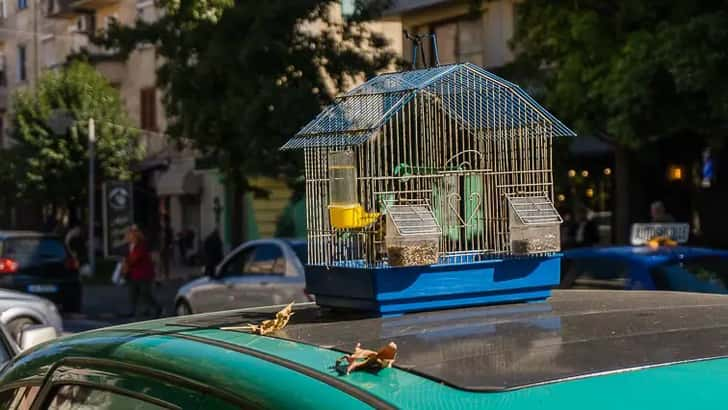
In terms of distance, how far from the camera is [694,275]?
9.16 meters

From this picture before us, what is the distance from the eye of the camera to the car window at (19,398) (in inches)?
116

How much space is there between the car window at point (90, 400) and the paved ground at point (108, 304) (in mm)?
15089

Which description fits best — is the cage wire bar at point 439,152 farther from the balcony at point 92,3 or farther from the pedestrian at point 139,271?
the balcony at point 92,3

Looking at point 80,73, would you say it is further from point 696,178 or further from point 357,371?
point 357,371

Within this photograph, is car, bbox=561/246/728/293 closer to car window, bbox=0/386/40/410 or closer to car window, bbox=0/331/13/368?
car window, bbox=0/331/13/368

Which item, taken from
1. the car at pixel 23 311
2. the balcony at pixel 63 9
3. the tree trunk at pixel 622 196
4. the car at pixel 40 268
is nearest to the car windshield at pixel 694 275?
the car at pixel 23 311

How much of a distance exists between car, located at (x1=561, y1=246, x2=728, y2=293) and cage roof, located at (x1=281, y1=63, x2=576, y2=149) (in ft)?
17.6

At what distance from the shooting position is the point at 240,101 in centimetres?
1748

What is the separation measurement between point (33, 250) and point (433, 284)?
61.1ft

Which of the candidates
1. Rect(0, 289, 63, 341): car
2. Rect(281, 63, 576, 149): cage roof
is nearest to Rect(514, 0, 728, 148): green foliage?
Rect(0, 289, 63, 341): car

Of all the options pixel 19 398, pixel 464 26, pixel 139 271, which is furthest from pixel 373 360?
pixel 464 26

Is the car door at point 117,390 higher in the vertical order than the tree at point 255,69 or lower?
lower

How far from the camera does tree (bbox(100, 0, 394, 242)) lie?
1727cm

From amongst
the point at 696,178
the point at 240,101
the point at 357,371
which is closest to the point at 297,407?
the point at 357,371
